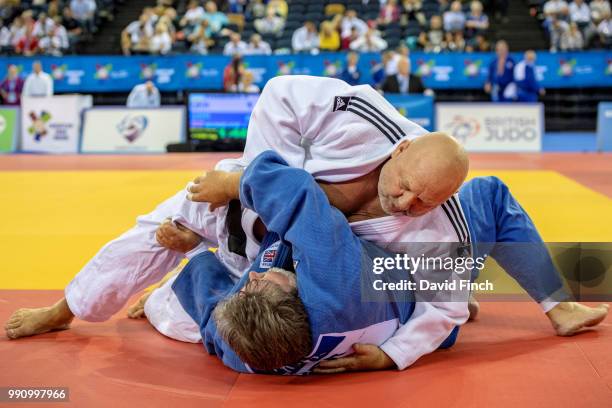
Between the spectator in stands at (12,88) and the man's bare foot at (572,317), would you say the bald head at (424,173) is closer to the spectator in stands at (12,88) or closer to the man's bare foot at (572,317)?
the man's bare foot at (572,317)

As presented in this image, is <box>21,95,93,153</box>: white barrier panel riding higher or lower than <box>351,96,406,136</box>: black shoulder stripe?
lower

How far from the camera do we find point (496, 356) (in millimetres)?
2818

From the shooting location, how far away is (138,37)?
17547 mm

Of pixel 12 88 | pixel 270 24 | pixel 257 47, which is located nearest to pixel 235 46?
pixel 257 47

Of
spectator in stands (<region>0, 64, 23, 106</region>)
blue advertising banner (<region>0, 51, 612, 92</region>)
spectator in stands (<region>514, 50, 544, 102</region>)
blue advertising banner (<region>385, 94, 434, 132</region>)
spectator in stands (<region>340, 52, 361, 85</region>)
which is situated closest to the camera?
blue advertising banner (<region>385, 94, 434, 132</region>)

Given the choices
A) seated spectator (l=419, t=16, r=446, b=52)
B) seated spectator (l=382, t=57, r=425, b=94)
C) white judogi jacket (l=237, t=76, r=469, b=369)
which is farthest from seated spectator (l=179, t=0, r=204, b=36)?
white judogi jacket (l=237, t=76, r=469, b=369)

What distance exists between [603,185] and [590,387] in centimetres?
595

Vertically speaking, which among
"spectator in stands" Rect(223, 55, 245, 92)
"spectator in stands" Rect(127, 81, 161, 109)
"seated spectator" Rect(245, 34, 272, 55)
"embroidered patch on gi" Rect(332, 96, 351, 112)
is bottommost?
"spectator in stands" Rect(127, 81, 161, 109)

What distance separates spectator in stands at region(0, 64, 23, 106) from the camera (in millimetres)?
16000

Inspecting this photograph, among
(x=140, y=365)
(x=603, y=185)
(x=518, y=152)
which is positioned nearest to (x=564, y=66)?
(x=518, y=152)

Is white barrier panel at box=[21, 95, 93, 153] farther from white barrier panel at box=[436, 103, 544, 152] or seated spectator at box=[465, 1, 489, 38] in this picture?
seated spectator at box=[465, 1, 489, 38]

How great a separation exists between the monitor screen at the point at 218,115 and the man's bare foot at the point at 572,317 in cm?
987

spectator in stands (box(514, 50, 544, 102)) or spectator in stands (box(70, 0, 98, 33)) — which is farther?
spectator in stands (box(70, 0, 98, 33))

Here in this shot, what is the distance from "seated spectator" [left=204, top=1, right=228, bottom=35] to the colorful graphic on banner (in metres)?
5.76
